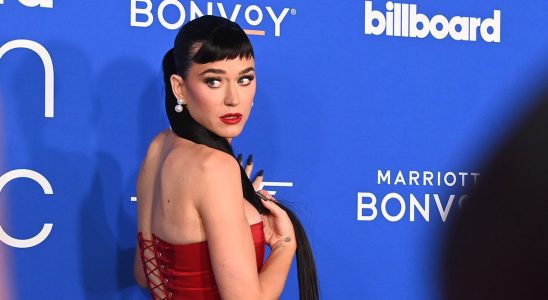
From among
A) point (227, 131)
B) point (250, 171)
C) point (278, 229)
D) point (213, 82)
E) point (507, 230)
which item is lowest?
point (507, 230)

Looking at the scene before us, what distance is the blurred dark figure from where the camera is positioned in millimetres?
2699

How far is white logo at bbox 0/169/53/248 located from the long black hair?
1.98 ft

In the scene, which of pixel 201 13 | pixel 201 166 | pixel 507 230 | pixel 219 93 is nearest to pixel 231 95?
pixel 219 93

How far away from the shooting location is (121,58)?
2365 mm

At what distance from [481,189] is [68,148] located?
4.15ft

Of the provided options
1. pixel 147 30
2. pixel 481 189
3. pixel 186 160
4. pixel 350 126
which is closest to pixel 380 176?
pixel 350 126

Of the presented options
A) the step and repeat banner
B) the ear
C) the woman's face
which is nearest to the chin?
the woman's face

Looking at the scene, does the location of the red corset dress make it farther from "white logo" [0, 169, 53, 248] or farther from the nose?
"white logo" [0, 169, 53, 248]

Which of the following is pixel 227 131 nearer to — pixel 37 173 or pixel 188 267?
pixel 188 267

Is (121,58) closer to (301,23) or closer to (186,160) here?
(301,23)

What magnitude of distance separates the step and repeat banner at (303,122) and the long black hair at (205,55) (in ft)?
1.73

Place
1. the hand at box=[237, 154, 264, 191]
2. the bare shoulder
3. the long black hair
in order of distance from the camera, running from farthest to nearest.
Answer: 1. the hand at box=[237, 154, 264, 191]
2. the long black hair
3. the bare shoulder

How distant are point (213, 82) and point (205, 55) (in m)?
0.06

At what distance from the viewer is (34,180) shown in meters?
2.31
